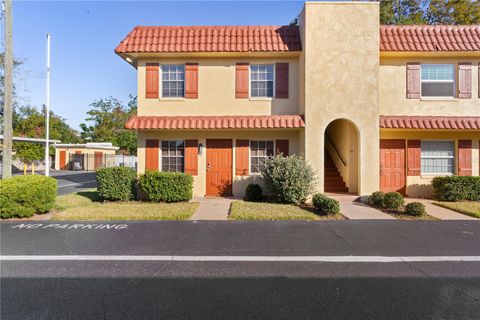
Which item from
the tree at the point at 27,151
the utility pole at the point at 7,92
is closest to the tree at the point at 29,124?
the tree at the point at 27,151

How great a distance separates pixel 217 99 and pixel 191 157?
267 cm

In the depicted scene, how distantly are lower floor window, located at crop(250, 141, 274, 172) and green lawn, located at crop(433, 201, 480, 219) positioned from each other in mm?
6555

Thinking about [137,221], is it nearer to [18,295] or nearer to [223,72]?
[18,295]

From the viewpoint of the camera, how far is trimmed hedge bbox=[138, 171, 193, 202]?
36.0ft

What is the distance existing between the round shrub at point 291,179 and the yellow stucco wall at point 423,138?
4.37m

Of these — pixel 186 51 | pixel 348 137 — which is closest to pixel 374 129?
pixel 348 137

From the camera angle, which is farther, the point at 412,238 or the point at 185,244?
the point at 412,238

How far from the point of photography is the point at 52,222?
8312 millimetres

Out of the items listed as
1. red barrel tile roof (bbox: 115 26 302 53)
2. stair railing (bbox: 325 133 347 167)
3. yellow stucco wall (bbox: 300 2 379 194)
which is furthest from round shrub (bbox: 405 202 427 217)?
red barrel tile roof (bbox: 115 26 302 53)

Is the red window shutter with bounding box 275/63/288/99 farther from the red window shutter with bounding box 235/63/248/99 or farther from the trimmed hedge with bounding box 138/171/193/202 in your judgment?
the trimmed hedge with bounding box 138/171/193/202

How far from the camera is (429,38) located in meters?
12.0

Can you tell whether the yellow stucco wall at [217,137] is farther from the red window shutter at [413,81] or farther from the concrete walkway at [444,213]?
the concrete walkway at [444,213]

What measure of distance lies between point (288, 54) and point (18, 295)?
37.0 ft

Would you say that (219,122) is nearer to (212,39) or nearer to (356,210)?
(212,39)
